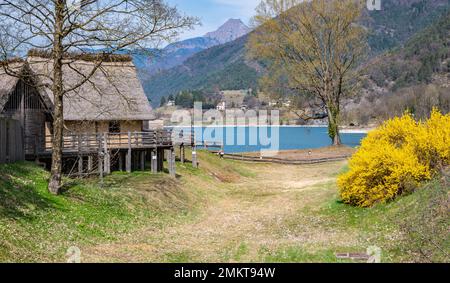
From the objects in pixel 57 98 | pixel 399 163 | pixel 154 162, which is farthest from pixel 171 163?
pixel 399 163

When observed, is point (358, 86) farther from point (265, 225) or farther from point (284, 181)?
point (265, 225)

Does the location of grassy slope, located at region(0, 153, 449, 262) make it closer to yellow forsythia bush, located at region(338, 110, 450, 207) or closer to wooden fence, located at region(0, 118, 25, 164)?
wooden fence, located at region(0, 118, 25, 164)

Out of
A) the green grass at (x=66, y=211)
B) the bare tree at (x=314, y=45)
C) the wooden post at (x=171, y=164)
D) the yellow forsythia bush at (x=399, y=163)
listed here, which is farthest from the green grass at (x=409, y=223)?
the bare tree at (x=314, y=45)

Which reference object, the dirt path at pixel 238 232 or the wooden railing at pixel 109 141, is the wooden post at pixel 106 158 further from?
the dirt path at pixel 238 232

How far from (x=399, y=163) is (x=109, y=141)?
2181 centimetres

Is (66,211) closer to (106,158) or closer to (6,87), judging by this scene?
(106,158)

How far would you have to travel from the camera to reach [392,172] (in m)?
23.6

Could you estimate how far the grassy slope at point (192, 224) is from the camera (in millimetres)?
16625

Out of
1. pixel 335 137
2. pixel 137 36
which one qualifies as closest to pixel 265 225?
pixel 137 36

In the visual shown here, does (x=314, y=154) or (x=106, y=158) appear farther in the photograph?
(x=314, y=154)

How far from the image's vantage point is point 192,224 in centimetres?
2522

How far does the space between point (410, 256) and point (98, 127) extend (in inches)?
1194

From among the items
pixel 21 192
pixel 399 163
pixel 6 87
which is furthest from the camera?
pixel 6 87

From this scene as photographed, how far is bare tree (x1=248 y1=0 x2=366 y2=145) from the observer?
197ft
